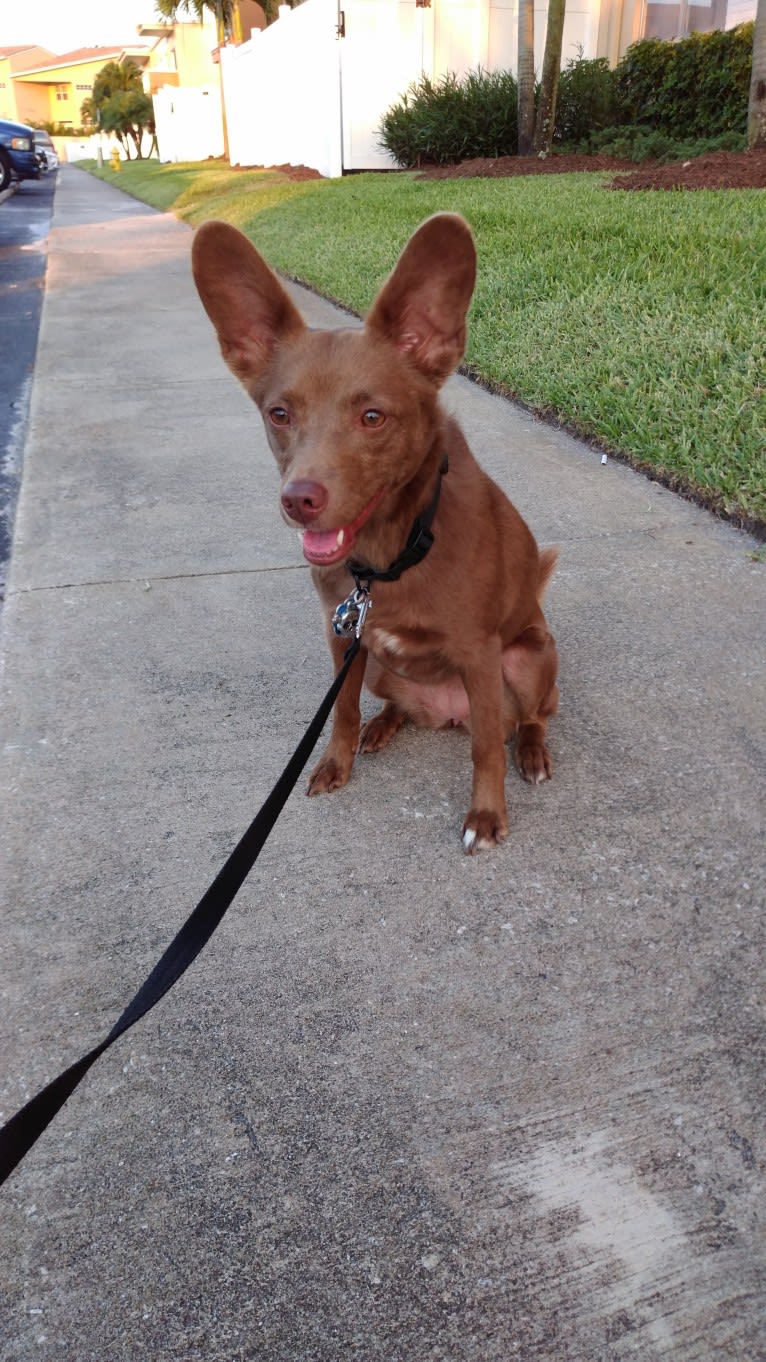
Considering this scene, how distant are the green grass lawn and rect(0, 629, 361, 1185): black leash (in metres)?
2.89

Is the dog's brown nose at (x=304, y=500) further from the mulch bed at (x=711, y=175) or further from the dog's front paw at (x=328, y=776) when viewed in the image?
the mulch bed at (x=711, y=175)

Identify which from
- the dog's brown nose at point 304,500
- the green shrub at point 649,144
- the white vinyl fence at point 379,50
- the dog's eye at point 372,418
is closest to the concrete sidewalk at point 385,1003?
the dog's brown nose at point 304,500

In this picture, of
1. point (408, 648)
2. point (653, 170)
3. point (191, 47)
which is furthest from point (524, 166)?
point (191, 47)

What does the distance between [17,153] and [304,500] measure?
1156 inches

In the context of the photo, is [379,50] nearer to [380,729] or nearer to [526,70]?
[526,70]

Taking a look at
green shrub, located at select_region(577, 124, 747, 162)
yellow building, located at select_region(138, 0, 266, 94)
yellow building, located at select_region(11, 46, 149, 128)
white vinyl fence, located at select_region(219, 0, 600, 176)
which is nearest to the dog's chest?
green shrub, located at select_region(577, 124, 747, 162)

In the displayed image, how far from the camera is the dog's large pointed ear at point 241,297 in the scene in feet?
7.44

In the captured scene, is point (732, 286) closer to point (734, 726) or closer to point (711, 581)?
point (711, 581)

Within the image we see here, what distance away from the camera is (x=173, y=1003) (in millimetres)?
2041

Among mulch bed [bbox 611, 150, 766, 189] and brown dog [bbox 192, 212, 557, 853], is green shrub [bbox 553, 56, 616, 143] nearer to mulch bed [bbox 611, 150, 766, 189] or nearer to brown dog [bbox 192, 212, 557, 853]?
mulch bed [bbox 611, 150, 766, 189]

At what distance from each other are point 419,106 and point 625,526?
15185mm

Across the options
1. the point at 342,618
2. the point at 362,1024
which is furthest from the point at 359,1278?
the point at 342,618

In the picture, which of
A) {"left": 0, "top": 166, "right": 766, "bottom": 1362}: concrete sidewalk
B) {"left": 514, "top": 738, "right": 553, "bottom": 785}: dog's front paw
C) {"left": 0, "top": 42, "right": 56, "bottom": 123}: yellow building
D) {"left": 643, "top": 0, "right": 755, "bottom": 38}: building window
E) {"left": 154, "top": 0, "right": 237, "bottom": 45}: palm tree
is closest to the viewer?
{"left": 0, "top": 166, "right": 766, "bottom": 1362}: concrete sidewalk

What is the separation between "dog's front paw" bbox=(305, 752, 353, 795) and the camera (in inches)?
107
